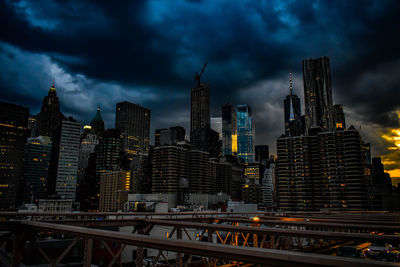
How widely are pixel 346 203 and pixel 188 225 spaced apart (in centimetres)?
14772

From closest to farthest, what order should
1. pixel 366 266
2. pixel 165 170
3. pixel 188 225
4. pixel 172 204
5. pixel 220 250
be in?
pixel 366 266 → pixel 220 250 → pixel 188 225 → pixel 172 204 → pixel 165 170

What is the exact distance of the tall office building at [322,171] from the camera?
136 m

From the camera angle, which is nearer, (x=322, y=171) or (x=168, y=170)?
(x=322, y=171)

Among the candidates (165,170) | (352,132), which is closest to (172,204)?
(165,170)

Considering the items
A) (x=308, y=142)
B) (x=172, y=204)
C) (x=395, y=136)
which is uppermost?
(x=308, y=142)

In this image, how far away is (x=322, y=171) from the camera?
146m

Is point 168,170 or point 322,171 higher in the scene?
point 168,170

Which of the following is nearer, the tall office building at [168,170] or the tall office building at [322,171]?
the tall office building at [322,171]

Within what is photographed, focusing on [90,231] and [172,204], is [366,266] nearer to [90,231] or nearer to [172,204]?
[90,231]

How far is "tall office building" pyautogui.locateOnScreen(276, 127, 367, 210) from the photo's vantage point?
136000 mm

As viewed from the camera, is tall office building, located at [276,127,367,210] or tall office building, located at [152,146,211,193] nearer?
tall office building, located at [276,127,367,210]

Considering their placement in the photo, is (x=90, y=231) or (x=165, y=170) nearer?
(x=90, y=231)

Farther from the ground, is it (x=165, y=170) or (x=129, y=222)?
(x=165, y=170)

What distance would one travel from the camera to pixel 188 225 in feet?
28.0
